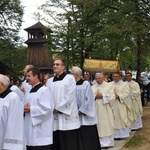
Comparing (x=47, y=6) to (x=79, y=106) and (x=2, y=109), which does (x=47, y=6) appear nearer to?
(x=79, y=106)

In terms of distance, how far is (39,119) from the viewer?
16.9 ft

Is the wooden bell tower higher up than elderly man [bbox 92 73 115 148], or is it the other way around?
the wooden bell tower

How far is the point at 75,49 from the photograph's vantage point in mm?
19938

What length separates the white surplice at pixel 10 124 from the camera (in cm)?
433

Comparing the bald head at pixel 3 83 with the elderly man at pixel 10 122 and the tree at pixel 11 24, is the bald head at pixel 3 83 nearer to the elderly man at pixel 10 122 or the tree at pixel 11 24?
the elderly man at pixel 10 122

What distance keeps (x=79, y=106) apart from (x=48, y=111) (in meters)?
2.10

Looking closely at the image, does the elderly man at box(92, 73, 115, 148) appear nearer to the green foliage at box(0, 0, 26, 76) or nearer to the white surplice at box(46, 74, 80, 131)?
the white surplice at box(46, 74, 80, 131)

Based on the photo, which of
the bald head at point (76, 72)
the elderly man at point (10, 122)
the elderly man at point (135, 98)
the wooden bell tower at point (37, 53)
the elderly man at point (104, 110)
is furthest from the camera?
the wooden bell tower at point (37, 53)

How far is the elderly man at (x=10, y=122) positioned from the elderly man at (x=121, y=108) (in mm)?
5539

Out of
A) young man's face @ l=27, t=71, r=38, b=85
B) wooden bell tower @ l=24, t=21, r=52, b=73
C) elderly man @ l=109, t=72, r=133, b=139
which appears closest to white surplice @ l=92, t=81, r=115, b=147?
elderly man @ l=109, t=72, r=133, b=139

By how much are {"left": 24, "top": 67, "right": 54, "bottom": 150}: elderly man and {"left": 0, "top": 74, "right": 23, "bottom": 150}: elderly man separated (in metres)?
0.71

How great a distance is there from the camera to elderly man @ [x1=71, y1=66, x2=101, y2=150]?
23.4 feet

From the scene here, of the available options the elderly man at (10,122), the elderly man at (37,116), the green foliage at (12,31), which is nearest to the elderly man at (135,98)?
the elderly man at (37,116)

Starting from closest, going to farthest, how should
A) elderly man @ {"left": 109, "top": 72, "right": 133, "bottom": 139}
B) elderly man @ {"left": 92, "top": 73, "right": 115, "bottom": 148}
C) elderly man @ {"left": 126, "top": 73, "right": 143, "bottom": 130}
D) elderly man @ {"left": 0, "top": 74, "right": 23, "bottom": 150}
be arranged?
1. elderly man @ {"left": 0, "top": 74, "right": 23, "bottom": 150}
2. elderly man @ {"left": 92, "top": 73, "right": 115, "bottom": 148}
3. elderly man @ {"left": 109, "top": 72, "right": 133, "bottom": 139}
4. elderly man @ {"left": 126, "top": 73, "right": 143, "bottom": 130}
